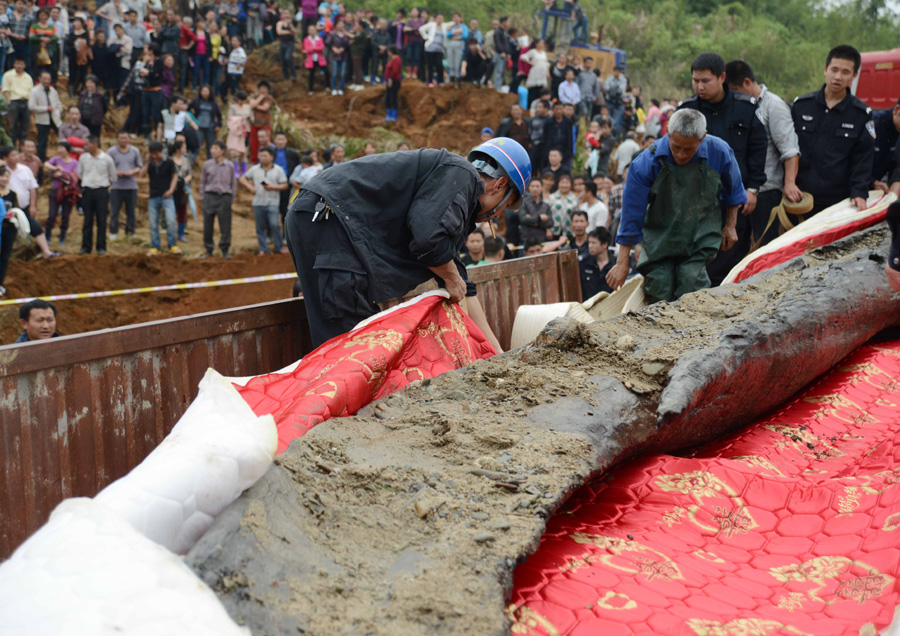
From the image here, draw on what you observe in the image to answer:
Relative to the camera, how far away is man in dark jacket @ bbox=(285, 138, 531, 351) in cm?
326

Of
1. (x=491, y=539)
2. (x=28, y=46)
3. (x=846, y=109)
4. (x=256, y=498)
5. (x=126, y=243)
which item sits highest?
(x=28, y=46)

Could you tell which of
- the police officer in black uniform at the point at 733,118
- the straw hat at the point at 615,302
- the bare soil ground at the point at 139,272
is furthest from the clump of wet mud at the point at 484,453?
the bare soil ground at the point at 139,272

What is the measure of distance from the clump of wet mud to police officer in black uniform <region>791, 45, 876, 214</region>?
187 centimetres

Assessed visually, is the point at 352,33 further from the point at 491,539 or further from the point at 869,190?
the point at 491,539

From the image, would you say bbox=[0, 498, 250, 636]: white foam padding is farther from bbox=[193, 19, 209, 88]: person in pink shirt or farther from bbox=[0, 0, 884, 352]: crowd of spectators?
bbox=[193, 19, 209, 88]: person in pink shirt

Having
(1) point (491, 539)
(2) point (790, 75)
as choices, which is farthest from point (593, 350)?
(2) point (790, 75)

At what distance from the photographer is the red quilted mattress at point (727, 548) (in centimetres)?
180

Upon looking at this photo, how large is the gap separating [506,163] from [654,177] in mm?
1431

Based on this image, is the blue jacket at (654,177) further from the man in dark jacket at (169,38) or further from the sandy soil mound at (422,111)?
the sandy soil mound at (422,111)

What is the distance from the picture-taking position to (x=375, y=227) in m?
3.37

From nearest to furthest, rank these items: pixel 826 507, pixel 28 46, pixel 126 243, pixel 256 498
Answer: pixel 256 498
pixel 826 507
pixel 126 243
pixel 28 46

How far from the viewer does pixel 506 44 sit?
1698cm

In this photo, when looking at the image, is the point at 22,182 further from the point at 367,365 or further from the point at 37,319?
the point at 367,365

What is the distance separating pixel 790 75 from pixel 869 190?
25730mm
